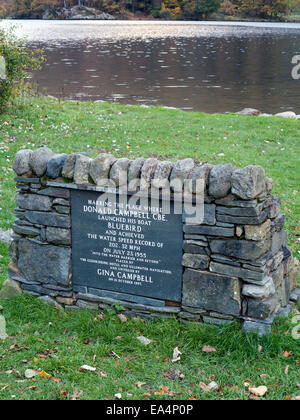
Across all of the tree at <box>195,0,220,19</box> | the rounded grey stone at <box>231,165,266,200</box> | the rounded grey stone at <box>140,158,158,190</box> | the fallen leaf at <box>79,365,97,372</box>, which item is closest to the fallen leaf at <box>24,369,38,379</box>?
the fallen leaf at <box>79,365,97,372</box>

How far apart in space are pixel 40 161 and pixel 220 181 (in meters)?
2.17

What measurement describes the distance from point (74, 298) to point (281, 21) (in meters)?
108

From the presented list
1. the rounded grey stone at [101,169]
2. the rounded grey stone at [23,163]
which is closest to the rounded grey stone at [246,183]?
the rounded grey stone at [101,169]

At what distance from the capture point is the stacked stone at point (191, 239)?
538 centimetres

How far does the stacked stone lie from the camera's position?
17.6 ft

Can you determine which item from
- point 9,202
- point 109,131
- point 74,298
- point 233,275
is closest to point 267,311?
point 233,275

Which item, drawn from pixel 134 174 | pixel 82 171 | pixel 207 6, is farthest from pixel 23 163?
pixel 207 6

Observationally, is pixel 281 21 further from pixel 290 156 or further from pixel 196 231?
pixel 196 231

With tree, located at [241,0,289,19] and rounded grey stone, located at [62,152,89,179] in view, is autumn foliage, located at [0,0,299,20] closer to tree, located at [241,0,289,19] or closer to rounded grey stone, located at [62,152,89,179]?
tree, located at [241,0,289,19]

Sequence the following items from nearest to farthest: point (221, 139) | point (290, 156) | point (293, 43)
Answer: point (290, 156) → point (221, 139) → point (293, 43)

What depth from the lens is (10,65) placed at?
1471 centimetres

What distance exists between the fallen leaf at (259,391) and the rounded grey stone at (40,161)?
10.9ft

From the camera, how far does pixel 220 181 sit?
5.32 metres

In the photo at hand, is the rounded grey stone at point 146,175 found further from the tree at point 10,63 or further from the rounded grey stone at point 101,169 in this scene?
the tree at point 10,63
